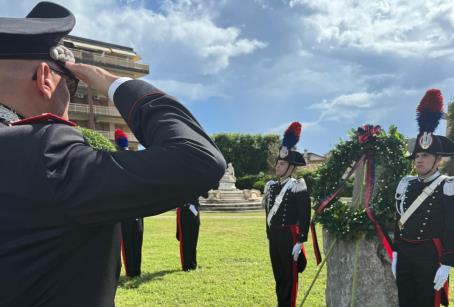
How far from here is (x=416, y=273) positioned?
4301 mm

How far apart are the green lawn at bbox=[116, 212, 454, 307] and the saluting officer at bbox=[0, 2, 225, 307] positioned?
555 centimetres

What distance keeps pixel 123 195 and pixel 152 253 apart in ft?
33.5

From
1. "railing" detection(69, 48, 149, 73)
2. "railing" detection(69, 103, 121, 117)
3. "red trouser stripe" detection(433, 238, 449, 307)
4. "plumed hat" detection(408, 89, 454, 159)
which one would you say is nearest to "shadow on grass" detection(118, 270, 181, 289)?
"red trouser stripe" detection(433, 238, 449, 307)

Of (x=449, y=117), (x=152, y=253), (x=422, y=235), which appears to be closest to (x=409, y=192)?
(x=422, y=235)

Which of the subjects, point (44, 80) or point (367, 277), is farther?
point (367, 277)

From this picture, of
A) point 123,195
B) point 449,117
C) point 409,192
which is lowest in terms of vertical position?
point 409,192

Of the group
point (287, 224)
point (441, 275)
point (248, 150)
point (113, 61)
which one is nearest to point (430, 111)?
point (441, 275)

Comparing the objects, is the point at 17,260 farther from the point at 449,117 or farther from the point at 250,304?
the point at 449,117

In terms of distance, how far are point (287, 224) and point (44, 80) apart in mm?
5065

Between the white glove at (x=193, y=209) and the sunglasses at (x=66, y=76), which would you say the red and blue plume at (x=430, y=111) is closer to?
the sunglasses at (x=66, y=76)

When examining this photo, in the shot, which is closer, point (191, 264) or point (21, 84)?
point (21, 84)

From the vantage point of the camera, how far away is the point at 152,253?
10750 mm

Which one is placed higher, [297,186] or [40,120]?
[40,120]

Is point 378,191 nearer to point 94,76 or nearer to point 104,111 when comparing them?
point 94,76
